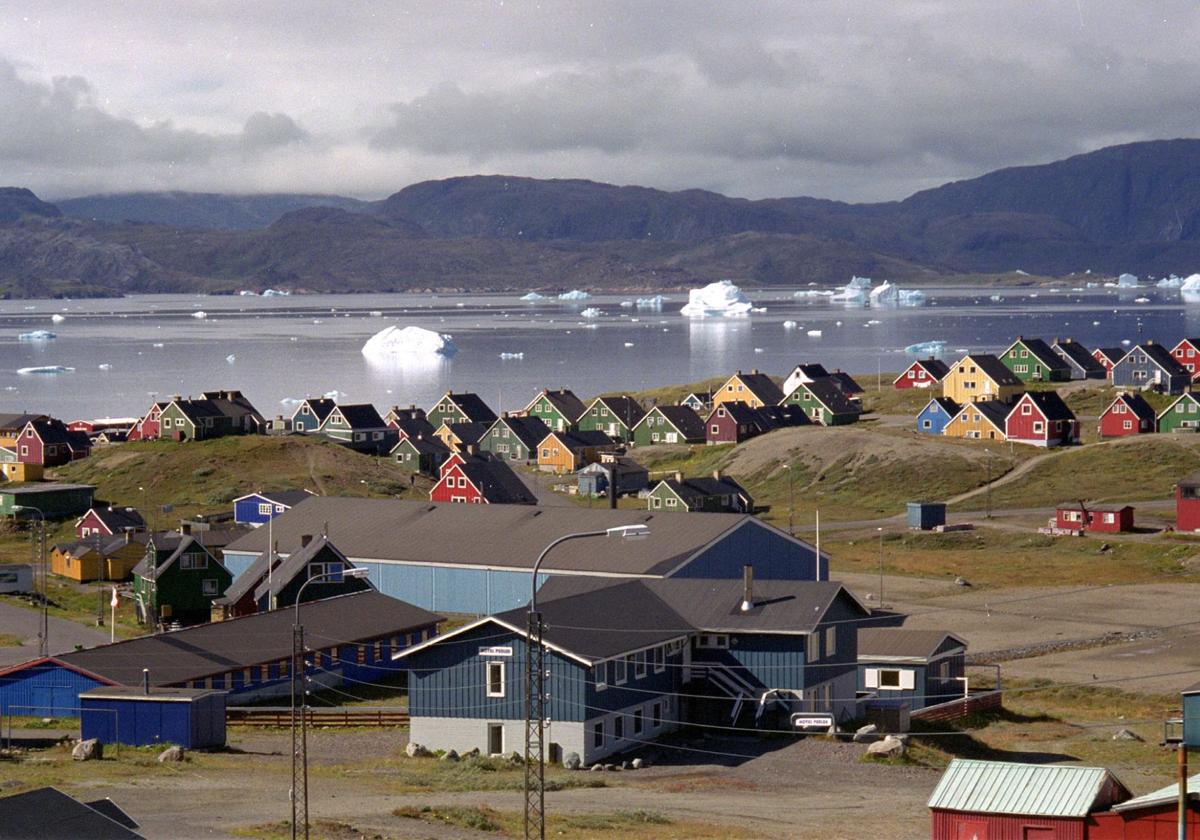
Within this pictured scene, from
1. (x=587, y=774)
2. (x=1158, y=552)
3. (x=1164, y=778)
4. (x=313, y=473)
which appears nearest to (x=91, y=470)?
(x=313, y=473)

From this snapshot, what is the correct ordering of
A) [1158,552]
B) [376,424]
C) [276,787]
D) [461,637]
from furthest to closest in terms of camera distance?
[376,424] < [1158,552] < [461,637] < [276,787]

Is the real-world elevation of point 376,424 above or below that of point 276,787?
above

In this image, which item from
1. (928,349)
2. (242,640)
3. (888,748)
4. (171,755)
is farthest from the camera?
(928,349)

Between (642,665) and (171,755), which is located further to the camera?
(642,665)

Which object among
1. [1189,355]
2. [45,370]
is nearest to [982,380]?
[1189,355]

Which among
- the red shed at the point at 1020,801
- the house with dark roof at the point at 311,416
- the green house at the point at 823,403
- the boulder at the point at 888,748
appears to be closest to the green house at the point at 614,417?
the green house at the point at 823,403

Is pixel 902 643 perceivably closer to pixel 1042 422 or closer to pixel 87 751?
pixel 87 751

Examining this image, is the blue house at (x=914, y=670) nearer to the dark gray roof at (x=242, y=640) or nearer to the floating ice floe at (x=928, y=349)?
the dark gray roof at (x=242, y=640)

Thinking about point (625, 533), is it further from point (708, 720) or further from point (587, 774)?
point (708, 720)
